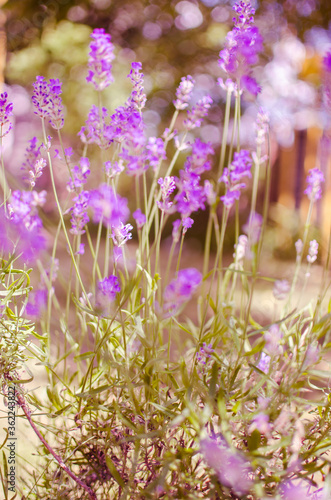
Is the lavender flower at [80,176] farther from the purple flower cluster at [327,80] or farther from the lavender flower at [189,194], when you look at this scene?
the purple flower cluster at [327,80]

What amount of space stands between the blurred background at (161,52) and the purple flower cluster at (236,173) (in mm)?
2055

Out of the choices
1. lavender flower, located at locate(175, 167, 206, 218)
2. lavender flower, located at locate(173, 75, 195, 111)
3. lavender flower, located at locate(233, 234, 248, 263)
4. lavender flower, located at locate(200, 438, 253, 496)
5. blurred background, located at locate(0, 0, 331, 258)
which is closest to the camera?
lavender flower, located at locate(200, 438, 253, 496)

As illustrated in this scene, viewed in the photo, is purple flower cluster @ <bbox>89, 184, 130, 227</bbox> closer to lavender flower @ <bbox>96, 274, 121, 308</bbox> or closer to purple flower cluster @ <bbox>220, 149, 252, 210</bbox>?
lavender flower @ <bbox>96, 274, 121, 308</bbox>

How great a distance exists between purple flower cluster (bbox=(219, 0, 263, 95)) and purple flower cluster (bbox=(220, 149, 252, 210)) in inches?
3.1

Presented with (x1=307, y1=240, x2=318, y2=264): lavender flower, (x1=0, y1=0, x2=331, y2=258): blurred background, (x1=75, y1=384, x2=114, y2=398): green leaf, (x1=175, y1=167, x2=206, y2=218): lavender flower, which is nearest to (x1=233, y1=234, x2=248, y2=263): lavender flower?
(x1=307, y1=240, x2=318, y2=264): lavender flower

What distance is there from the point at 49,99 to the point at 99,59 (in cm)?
10

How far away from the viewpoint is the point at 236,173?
57cm

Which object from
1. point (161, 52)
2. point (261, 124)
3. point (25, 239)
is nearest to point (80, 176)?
→ point (25, 239)

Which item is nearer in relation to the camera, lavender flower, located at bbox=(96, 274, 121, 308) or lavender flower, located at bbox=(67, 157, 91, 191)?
lavender flower, located at bbox=(96, 274, 121, 308)

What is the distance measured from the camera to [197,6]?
9.96 feet

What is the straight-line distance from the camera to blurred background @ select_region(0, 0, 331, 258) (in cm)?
266

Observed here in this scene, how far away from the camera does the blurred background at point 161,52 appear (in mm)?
2662

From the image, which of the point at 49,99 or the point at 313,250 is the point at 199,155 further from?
the point at 313,250

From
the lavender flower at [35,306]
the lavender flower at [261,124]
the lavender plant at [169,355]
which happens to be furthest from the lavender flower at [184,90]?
the lavender flower at [35,306]
